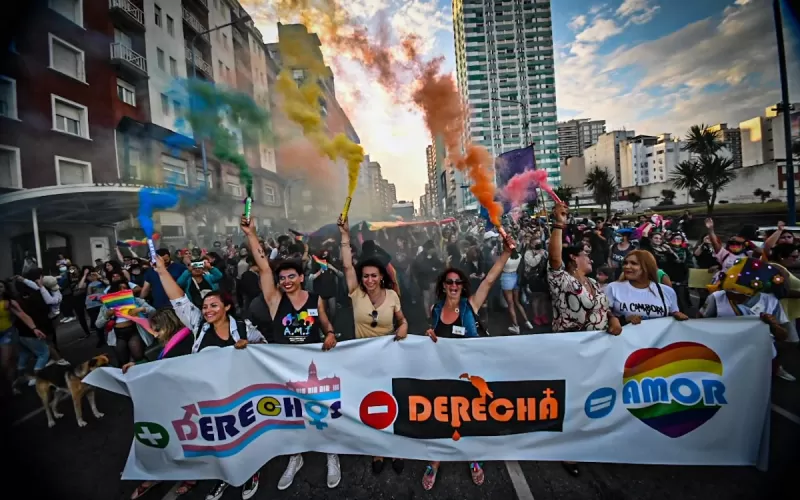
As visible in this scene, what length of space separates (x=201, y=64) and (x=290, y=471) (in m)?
18.9

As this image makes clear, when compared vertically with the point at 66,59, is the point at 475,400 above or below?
below

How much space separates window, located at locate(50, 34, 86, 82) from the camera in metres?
8.98

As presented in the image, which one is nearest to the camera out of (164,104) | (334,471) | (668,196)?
(334,471)

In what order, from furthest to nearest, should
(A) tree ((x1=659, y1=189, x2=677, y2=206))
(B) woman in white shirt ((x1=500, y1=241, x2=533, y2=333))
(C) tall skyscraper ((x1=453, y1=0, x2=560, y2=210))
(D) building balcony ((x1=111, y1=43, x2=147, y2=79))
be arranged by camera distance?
(C) tall skyscraper ((x1=453, y1=0, x2=560, y2=210))
(A) tree ((x1=659, y1=189, x2=677, y2=206))
(D) building balcony ((x1=111, y1=43, x2=147, y2=79))
(B) woman in white shirt ((x1=500, y1=241, x2=533, y2=333))

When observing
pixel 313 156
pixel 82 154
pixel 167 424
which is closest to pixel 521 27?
pixel 313 156

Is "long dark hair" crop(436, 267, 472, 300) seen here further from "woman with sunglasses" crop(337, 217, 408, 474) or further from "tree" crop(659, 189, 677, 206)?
"tree" crop(659, 189, 677, 206)

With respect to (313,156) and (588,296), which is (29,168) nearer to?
(588,296)

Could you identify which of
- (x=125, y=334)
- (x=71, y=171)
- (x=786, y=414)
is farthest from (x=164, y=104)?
(x=786, y=414)

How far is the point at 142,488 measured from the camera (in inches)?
103

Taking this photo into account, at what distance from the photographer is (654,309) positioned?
2.84m

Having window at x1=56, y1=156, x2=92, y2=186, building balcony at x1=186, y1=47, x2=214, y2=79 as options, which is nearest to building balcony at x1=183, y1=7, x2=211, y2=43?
building balcony at x1=186, y1=47, x2=214, y2=79

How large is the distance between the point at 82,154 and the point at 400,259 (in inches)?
390

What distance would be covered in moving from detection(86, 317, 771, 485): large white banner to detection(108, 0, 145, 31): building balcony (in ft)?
49.0

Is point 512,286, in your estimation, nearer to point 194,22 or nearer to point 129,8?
point 129,8
